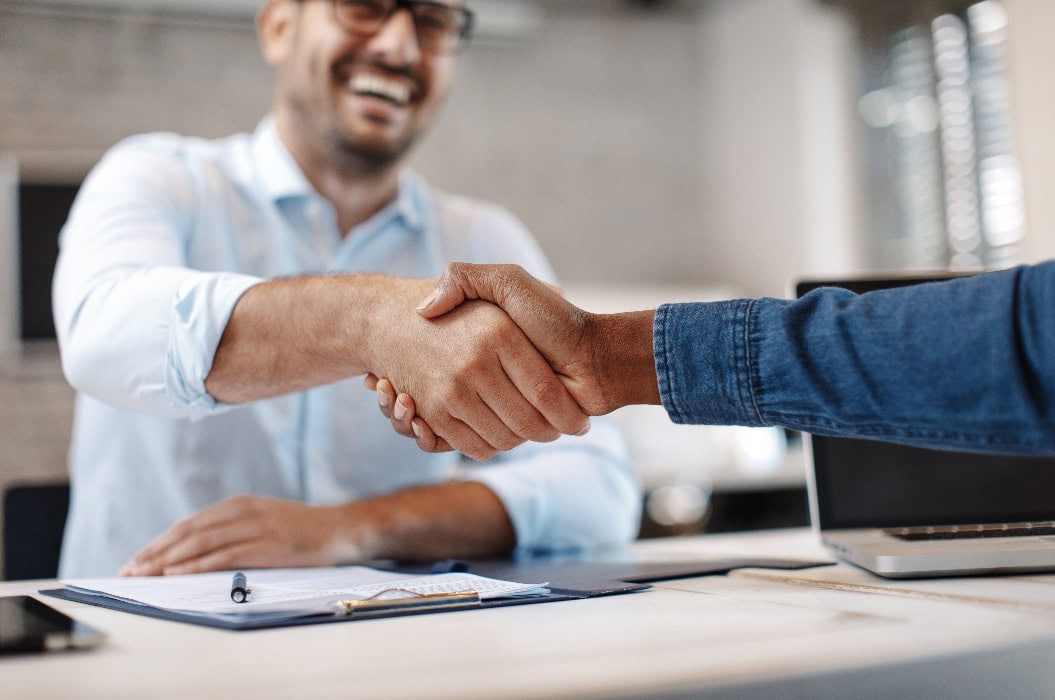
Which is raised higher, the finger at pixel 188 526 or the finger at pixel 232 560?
the finger at pixel 188 526

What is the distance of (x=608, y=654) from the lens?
0.54m

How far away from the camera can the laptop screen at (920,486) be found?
1060 millimetres

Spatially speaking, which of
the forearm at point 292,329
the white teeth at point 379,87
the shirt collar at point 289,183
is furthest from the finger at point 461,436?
the white teeth at point 379,87

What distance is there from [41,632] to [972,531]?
862 millimetres

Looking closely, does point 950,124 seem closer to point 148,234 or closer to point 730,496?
point 730,496

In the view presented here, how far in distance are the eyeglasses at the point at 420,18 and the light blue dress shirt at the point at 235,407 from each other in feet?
0.70

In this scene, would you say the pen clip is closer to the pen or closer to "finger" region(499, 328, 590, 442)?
the pen

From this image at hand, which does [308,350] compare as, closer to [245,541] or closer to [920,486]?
[245,541]

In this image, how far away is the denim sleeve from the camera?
0.70 metres

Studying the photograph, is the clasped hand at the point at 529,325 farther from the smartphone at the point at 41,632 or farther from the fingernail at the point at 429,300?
the smartphone at the point at 41,632

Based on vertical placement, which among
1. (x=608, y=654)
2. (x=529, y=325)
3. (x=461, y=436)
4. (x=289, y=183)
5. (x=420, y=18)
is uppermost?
(x=420, y=18)

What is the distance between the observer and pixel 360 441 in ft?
4.87

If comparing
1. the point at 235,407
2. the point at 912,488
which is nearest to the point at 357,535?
the point at 235,407

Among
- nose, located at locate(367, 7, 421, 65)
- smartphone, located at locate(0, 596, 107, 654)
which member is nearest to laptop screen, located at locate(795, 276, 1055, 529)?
smartphone, located at locate(0, 596, 107, 654)
